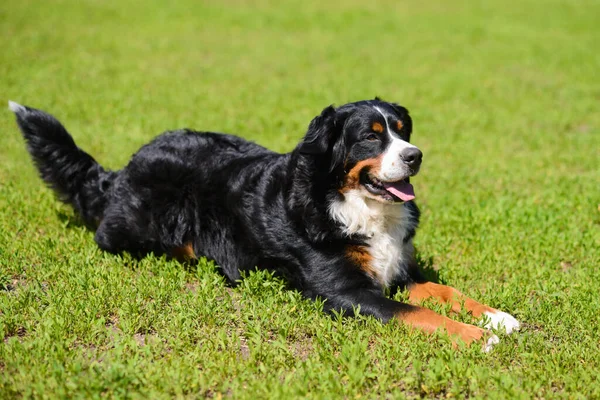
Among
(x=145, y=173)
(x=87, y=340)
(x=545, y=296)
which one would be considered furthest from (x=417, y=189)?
(x=87, y=340)

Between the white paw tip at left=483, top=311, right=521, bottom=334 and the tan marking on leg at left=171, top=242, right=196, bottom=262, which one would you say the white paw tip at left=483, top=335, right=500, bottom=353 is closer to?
the white paw tip at left=483, top=311, right=521, bottom=334

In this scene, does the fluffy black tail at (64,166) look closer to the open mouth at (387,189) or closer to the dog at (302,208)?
the dog at (302,208)

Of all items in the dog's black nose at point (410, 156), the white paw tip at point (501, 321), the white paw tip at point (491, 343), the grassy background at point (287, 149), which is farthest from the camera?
the dog's black nose at point (410, 156)

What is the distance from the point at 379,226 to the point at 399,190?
329mm

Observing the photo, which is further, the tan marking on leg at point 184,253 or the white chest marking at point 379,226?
the tan marking on leg at point 184,253

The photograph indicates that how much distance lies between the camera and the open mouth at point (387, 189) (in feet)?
15.3

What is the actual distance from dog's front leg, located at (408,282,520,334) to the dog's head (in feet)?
2.53

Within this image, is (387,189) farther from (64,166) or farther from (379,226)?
(64,166)

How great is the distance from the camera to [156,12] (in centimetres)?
1828

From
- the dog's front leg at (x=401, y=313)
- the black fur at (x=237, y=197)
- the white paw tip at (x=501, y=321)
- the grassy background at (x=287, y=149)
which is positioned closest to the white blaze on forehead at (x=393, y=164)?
the black fur at (x=237, y=197)

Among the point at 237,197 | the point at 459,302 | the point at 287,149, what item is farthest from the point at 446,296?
the point at 287,149

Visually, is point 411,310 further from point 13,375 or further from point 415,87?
point 415,87

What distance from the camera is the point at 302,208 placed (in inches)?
191

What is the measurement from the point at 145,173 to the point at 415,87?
26.7ft
